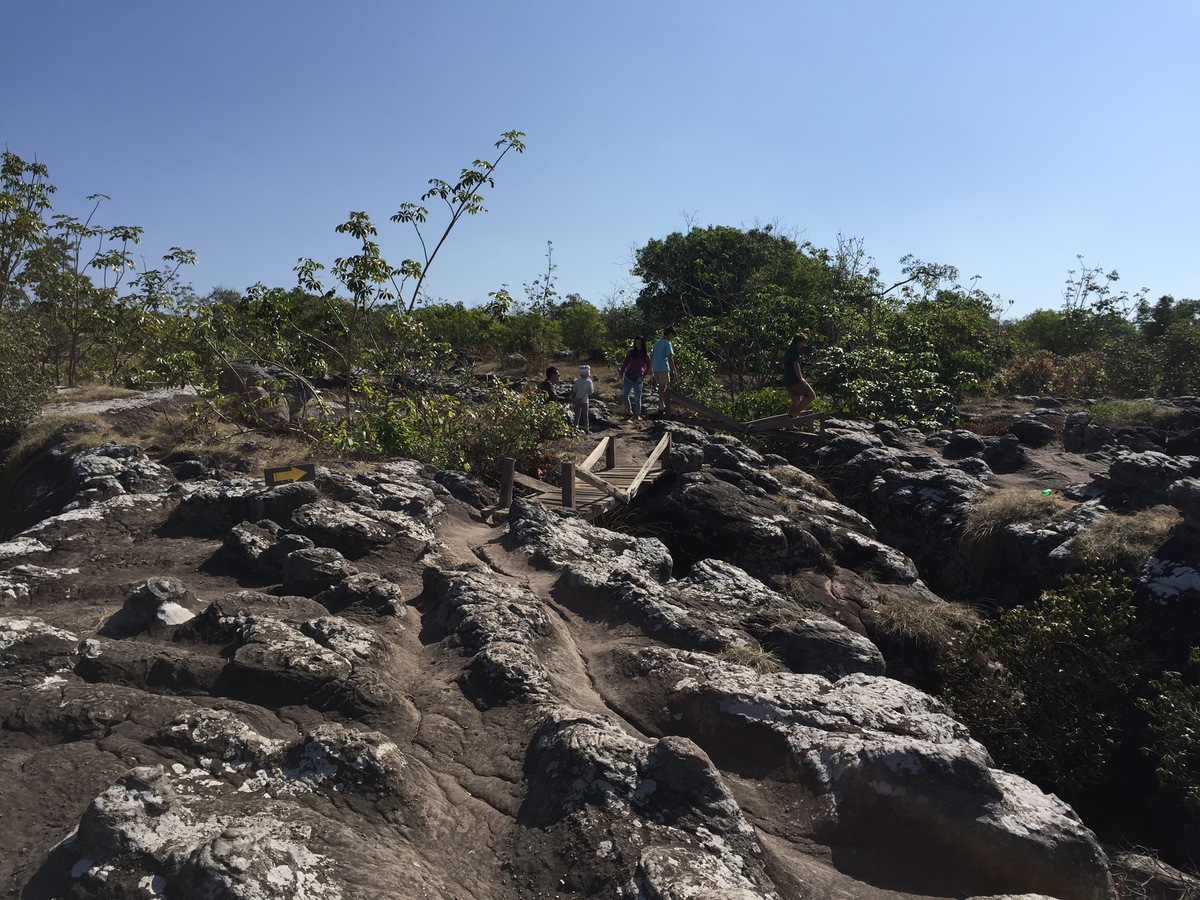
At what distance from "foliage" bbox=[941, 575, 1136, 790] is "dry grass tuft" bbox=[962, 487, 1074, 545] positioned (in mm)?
3504

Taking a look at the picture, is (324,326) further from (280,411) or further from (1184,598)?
(1184,598)

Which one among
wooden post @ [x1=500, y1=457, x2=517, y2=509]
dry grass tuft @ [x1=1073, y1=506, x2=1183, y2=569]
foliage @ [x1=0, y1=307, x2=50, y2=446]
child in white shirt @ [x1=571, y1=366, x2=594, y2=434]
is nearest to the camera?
dry grass tuft @ [x1=1073, y1=506, x2=1183, y2=569]

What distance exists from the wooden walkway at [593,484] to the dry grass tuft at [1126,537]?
17.1 ft

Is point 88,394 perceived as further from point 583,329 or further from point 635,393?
point 583,329

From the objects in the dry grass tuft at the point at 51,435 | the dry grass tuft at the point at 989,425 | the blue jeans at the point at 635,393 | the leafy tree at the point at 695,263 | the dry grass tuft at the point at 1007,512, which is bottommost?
the dry grass tuft at the point at 51,435

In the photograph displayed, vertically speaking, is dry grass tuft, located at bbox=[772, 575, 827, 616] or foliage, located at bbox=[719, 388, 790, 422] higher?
foliage, located at bbox=[719, 388, 790, 422]

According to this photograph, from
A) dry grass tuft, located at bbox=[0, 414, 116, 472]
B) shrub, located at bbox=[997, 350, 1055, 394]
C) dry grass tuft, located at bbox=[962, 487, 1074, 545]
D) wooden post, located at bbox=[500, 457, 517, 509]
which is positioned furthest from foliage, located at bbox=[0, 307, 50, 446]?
shrub, located at bbox=[997, 350, 1055, 394]

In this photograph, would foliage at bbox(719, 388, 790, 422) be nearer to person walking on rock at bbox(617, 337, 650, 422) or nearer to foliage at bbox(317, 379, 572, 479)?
person walking on rock at bbox(617, 337, 650, 422)

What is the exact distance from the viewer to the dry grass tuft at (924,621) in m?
8.69

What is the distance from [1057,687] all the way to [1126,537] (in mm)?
3117

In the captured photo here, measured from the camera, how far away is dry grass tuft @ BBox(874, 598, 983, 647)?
Answer: 869 centimetres

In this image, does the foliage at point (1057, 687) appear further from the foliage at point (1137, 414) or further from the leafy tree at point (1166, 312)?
the leafy tree at point (1166, 312)

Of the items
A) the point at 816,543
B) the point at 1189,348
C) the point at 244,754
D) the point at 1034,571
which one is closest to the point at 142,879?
the point at 244,754

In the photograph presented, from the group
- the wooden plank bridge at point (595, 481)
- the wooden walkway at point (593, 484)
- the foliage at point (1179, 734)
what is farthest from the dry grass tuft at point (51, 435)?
the foliage at point (1179, 734)
